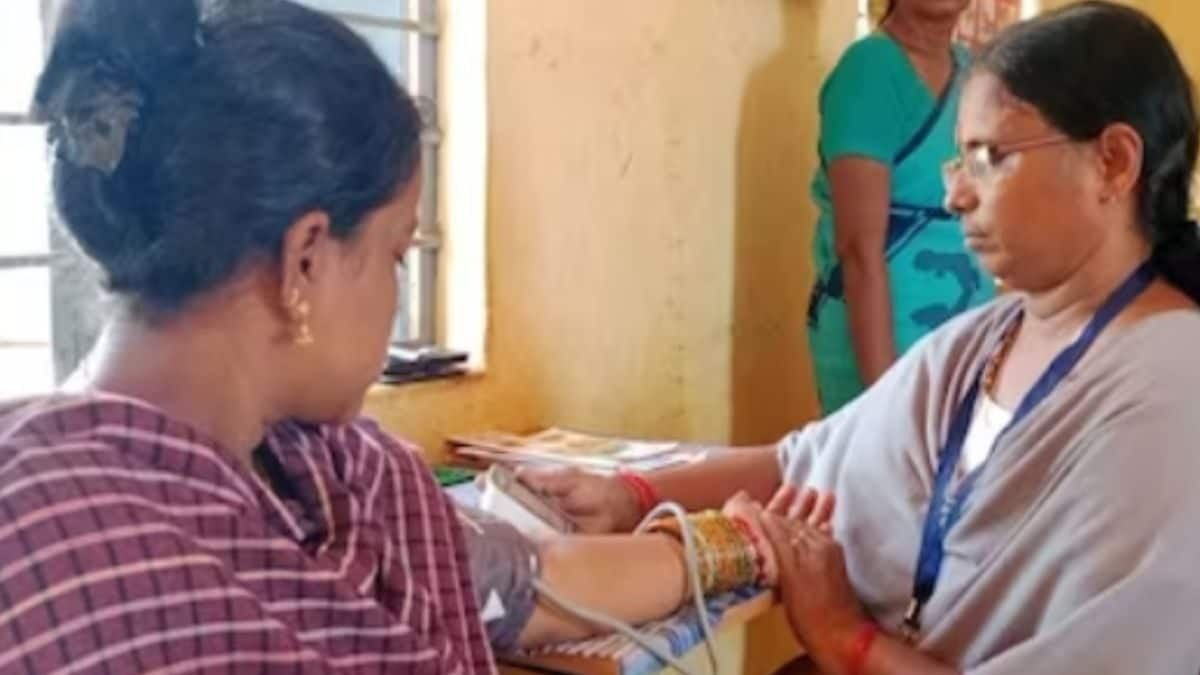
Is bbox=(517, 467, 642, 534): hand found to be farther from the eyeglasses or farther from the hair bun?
the hair bun

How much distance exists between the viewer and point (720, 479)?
1.70 metres

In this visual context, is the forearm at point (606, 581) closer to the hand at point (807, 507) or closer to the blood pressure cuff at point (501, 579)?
the blood pressure cuff at point (501, 579)

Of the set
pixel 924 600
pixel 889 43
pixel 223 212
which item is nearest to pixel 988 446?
pixel 924 600

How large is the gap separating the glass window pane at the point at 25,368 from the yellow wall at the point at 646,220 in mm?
395

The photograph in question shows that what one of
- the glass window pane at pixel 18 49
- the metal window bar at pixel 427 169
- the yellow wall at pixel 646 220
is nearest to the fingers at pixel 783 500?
the yellow wall at pixel 646 220

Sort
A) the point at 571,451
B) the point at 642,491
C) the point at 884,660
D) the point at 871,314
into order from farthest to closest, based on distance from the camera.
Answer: the point at 871,314, the point at 571,451, the point at 642,491, the point at 884,660

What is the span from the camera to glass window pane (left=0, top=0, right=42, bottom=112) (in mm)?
1462

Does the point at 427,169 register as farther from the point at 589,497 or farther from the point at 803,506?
the point at 803,506

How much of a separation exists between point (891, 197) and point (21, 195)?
4.25ft

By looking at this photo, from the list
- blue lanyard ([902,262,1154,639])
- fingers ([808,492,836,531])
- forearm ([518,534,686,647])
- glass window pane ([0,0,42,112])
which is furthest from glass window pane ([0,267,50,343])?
blue lanyard ([902,262,1154,639])

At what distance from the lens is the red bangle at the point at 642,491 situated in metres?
1.61

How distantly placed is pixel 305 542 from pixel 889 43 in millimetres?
1555

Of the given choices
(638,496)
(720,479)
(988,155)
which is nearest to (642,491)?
(638,496)

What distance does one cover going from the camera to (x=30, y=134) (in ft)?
4.88
